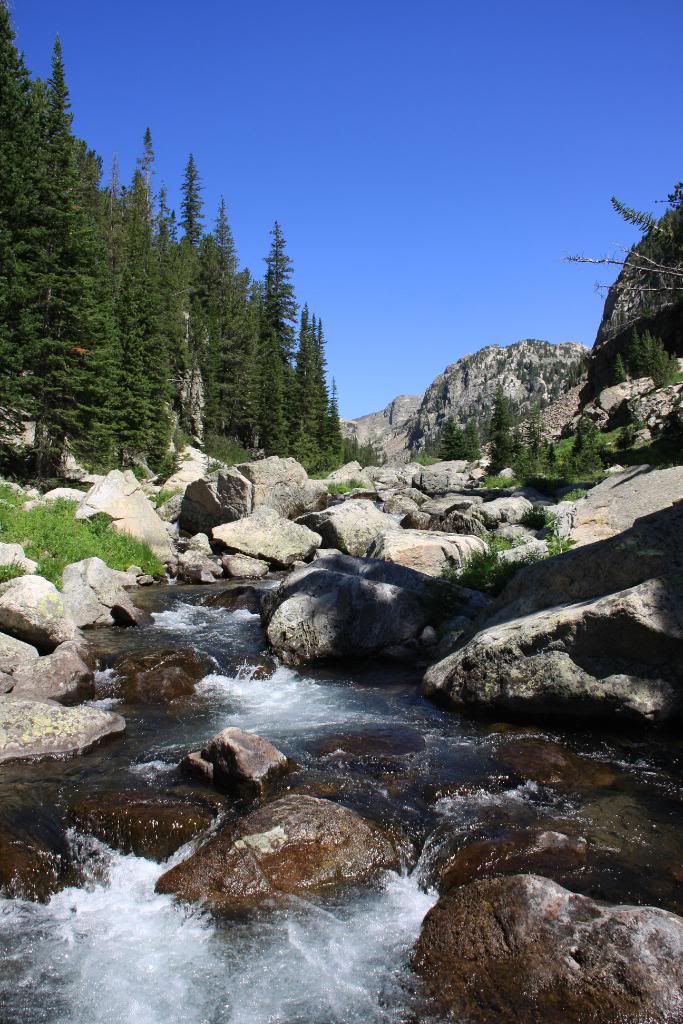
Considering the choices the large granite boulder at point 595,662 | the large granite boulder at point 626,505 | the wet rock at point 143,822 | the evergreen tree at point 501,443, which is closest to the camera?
the wet rock at point 143,822

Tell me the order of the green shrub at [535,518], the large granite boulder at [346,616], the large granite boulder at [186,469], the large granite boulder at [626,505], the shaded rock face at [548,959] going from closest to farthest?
the shaded rock face at [548,959] < the large granite boulder at [346,616] < the large granite boulder at [626,505] < the green shrub at [535,518] < the large granite boulder at [186,469]

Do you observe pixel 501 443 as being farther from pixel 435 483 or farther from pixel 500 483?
pixel 500 483

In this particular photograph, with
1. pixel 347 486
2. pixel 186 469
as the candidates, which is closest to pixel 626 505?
pixel 347 486

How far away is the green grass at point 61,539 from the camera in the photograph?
1523cm

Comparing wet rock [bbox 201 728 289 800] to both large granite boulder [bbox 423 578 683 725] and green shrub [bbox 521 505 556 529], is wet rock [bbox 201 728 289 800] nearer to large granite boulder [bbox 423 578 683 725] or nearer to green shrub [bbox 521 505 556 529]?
large granite boulder [bbox 423 578 683 725]

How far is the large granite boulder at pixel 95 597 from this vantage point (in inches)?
528

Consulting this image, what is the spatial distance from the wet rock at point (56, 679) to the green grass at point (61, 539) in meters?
4.68

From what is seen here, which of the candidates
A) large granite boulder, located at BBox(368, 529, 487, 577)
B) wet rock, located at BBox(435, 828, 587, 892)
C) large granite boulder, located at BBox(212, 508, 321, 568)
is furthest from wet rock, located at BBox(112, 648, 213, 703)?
large granite boulder, located at BBox(212, 508, 321, 568)

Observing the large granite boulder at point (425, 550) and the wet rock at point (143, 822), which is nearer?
the wet rock at point (143, 822)

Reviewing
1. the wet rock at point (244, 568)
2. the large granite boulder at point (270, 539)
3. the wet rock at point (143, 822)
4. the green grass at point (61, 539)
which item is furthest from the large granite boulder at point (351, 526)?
the wet rock at point (143, 822)

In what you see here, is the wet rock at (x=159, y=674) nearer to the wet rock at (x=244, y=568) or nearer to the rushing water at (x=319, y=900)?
the rushing water at (x=319, y=900)

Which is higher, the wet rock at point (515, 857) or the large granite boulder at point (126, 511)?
the large granite boulder at point (126, 511)

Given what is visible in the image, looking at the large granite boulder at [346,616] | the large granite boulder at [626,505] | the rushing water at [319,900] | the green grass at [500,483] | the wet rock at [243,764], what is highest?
the green grass at [500,483]

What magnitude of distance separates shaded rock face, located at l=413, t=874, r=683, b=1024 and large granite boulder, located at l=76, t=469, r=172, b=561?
17.1 meters
